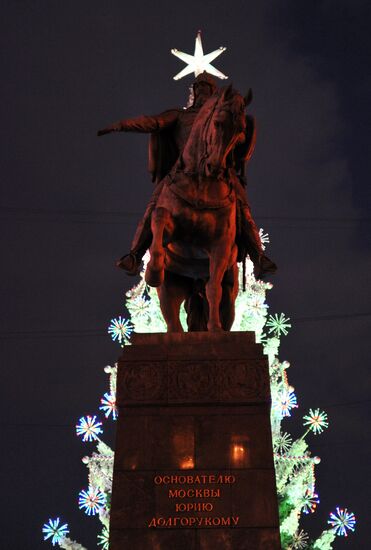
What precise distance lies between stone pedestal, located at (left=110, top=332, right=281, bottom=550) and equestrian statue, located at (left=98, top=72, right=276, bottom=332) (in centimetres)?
→ 87

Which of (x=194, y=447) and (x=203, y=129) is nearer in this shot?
(x=194, y=447)

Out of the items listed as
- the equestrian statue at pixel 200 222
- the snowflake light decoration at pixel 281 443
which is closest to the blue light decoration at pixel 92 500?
the snowflake light decoration at pixel 281 443

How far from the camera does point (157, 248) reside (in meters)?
9.43

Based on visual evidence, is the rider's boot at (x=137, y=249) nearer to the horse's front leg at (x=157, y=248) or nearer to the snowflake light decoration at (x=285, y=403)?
the horse's front leg at (x=157, y=248)

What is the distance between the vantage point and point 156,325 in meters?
27.2

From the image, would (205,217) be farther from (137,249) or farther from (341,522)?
(341,522)

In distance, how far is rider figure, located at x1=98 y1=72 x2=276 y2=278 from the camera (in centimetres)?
1003

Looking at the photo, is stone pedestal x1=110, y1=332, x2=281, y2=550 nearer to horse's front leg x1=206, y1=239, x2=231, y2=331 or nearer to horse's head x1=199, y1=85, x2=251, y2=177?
horse's front leg x1=206, y1=239, x2=231, y2=331

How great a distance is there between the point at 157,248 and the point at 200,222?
31.5 inches

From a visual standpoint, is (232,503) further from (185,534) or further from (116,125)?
(116,125)

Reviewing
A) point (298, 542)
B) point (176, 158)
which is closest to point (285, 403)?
point (298, 542)

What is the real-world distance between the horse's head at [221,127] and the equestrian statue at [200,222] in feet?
0.05

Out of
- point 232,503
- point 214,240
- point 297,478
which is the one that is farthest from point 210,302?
point 297,478

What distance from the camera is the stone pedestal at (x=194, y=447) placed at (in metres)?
7.61
